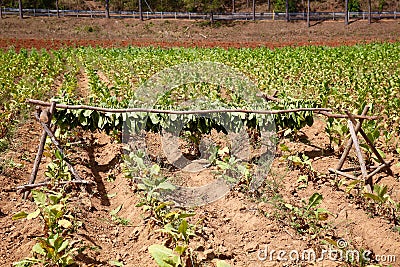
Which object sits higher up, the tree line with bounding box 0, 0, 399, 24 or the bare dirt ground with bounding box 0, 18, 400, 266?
the tree line with bounding box 0, 0, 399, 24

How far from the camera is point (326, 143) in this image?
6266 mm

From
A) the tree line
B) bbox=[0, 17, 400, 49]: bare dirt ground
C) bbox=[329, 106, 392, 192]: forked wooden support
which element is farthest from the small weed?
the tree line

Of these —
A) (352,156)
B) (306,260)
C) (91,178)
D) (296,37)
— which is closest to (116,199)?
(91,178)

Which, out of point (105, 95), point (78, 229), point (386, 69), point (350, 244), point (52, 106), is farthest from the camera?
point (386, 69)

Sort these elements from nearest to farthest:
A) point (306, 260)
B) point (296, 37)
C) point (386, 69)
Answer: point (306, 260) < point (386, 69) < point (296, 37)

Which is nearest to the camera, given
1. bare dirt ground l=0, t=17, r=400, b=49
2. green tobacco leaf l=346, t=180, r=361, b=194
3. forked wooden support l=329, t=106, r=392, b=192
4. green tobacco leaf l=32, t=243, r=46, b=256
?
green tobacco leaf l=32, t=243, r=46, b=256

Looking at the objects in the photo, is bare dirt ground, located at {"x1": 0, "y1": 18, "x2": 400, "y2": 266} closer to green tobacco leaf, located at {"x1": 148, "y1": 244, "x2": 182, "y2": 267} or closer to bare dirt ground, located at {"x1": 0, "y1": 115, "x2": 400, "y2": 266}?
bare dirt ground, located at {"x1": 0, "y1": 115, "x2": 400, "y2": 266}

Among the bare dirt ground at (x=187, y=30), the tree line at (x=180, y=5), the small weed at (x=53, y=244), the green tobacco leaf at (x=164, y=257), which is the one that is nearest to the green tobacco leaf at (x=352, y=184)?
the green tobacco leaf at (x=164, y=257)

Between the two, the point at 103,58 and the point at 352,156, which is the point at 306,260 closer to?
the point at 352,156

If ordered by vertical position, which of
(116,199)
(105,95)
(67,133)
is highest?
(105,95)

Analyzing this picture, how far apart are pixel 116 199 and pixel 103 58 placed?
1336cm

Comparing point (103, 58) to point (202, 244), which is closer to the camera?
point (202, 244)

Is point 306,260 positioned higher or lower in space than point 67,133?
lower

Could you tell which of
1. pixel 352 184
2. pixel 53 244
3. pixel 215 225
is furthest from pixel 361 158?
pixel 53 244
